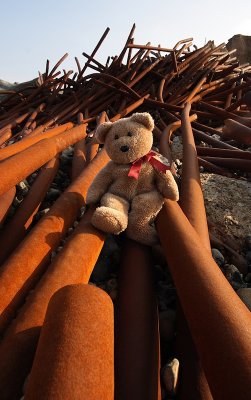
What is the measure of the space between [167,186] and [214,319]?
2.14 ft

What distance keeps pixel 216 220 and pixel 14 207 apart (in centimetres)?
105

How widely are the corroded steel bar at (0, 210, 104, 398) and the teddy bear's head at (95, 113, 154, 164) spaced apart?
0.37 meters

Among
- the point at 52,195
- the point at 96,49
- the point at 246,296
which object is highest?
the point at 96,49

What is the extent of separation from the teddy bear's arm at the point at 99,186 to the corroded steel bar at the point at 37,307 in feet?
0.69

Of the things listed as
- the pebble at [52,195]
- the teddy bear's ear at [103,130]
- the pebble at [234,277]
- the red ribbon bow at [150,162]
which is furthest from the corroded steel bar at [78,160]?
the pebble at [234,277]

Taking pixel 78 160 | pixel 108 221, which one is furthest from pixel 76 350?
pixel 78 160

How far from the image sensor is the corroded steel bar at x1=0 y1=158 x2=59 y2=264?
117 cm

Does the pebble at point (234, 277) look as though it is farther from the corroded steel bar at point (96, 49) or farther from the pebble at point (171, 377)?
the corroded steel bar at point (96, 49)

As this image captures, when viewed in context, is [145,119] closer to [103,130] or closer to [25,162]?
[103,130]

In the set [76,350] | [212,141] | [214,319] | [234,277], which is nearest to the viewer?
[76,350]

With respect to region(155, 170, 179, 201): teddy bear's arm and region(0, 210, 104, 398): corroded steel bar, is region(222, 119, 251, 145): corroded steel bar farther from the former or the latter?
region(0, 210, 104, 398): corroded steel bar

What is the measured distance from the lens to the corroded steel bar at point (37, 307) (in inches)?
23.2

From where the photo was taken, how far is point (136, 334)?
76cm

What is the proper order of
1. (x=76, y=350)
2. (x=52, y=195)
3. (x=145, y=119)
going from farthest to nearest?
(x=52, y=195), (x=145, y=119), (x=76, y=350)
